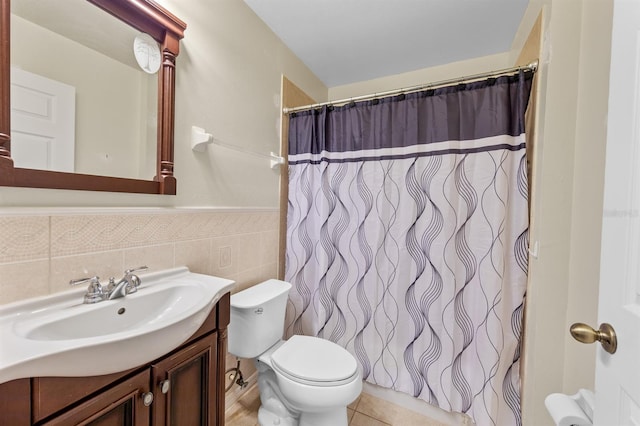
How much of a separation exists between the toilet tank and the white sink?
12.0 inches

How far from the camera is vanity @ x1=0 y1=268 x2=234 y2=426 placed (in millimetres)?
532

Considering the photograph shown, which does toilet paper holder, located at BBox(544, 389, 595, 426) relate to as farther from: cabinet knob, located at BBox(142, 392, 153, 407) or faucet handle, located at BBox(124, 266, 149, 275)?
faucet handle, located at BBox(124, 266, 149, 275)

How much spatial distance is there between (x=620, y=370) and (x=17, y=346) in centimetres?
124

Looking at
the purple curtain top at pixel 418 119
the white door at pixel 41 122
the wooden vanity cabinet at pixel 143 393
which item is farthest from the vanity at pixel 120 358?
the purple curtain top at pixel 418 119

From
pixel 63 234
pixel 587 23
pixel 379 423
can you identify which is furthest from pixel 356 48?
pixel 379 423

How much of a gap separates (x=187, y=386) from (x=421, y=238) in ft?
4.21

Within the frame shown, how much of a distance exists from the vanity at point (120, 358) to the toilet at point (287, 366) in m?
0.32

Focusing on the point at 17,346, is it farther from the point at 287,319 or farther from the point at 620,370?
the point at 287,319

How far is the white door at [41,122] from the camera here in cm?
76

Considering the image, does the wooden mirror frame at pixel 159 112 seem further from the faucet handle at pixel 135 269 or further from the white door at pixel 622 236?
the white door at pixel 622 236

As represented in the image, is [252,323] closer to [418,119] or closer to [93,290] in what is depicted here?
[93,290]

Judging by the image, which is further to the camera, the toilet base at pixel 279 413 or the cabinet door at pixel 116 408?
the toilet base at pixel 279 413

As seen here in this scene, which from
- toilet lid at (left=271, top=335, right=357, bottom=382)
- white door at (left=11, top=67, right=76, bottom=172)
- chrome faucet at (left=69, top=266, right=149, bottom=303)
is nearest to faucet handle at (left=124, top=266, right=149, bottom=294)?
chrome faucet at (left=69, top=266, right=149, bottom=303)

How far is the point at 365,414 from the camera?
1.54 m
